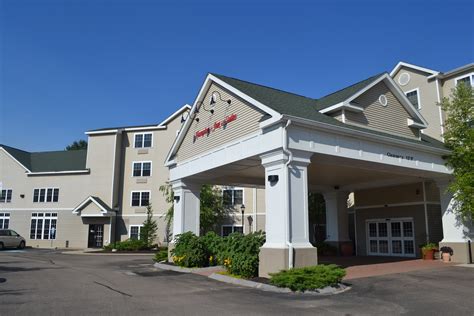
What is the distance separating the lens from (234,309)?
9.09m

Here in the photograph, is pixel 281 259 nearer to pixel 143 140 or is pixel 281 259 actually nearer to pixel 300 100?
pixel 300 100

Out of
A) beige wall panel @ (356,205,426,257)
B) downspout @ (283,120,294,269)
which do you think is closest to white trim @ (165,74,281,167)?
downspout @ (283,120,294,269)

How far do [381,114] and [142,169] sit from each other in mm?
27418

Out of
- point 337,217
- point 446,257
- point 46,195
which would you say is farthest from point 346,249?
point 46,195

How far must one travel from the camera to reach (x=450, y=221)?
19000 mm

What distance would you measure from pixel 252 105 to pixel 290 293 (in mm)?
6800

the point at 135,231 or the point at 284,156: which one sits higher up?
the point at 284,156

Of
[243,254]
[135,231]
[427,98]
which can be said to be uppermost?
[427,98]

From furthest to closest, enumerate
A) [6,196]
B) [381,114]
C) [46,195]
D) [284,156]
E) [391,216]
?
1. [6,196]
2. [46,195]
3. [391,216]
4. [381,114]
5. [284,156]

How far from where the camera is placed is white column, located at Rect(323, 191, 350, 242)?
24.8m

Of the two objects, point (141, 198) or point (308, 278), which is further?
point (141, 198)

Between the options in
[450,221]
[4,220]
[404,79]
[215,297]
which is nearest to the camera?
[215,297]

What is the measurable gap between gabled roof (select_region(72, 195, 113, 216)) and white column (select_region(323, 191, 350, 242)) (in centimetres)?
2128

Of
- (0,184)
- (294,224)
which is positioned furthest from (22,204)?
(294,224)
